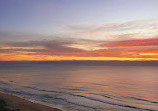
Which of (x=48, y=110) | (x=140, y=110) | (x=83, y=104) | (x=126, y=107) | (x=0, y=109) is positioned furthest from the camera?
(x=83, y=104)

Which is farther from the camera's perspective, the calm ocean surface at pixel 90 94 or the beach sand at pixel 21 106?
the calm ocean surface at pixel 90 94

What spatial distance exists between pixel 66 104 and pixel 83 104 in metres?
2.41

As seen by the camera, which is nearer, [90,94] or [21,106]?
[21,106]

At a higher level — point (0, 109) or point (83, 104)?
point (0, 109)

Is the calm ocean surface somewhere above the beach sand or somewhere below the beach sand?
below

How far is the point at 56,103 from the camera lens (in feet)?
69.8

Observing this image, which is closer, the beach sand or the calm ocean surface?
the beach sand

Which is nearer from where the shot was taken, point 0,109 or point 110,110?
point 0,109

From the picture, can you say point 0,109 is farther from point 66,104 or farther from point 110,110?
point 110,110

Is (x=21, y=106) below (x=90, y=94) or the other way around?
the other way around

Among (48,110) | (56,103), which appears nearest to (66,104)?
(56,103)

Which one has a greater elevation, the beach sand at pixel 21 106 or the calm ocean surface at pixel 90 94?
the beach sand at pixel 21 106

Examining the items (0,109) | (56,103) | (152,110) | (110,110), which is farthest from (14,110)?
(152,110)

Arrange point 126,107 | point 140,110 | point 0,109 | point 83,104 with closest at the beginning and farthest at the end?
1. point 0,109
2. point 140,110
3. point 126,107
4. point 83,104
